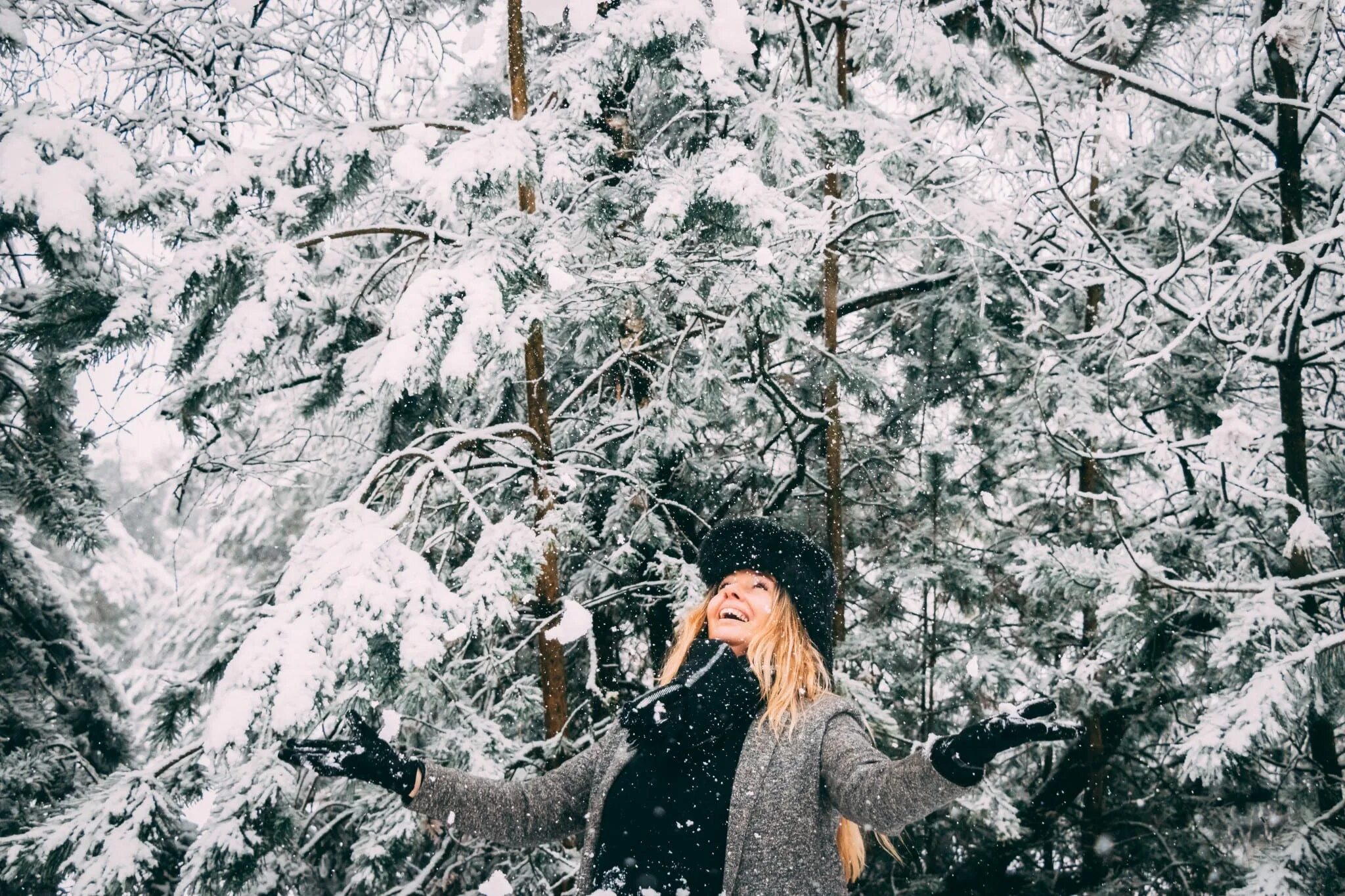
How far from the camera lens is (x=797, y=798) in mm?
2170

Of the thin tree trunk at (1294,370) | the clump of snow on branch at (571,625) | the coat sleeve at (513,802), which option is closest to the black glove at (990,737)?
the coat sleeve at (513,802)

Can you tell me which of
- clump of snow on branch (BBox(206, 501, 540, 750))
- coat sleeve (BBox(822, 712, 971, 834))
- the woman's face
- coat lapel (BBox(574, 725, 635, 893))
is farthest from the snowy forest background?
coat sleeve (BBox(822, 712, 971, 834))

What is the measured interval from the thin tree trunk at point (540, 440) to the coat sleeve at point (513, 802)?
1.21 meters

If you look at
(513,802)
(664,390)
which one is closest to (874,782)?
(513,802)

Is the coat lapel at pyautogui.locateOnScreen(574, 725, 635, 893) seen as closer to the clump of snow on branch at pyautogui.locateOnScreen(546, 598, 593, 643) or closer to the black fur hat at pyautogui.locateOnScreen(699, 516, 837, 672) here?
the black fur hat at pyautogui.locateOnScreen(699, 516, 837, 672)

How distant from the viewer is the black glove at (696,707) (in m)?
2.27

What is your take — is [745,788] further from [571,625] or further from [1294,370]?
[1294,370]

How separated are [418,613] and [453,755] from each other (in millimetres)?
1602

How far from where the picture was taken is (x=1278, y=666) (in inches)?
137

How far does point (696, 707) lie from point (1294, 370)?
155 inches

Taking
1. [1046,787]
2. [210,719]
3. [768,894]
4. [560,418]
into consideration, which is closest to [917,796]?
[768,894]

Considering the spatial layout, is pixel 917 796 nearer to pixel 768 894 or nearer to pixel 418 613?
pixel 768 894

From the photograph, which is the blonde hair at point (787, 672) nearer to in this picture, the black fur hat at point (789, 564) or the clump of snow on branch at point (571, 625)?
the black fur hat at point (789, 564)

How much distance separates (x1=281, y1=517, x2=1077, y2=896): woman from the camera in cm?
211
